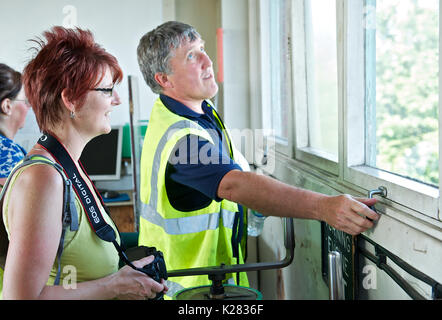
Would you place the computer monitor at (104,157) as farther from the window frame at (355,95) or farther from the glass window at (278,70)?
the window frame at (355,95)

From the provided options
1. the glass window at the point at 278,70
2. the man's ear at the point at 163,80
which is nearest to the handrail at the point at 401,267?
the man's ear at the point at 163,80

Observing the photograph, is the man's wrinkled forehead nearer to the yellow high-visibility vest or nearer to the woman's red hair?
the yellow high-visibility vest

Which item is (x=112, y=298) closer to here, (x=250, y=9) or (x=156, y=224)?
(x=156, y=224)

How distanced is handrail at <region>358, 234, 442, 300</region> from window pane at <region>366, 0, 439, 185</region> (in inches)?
7.1

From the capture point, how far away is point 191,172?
1299 millimetres

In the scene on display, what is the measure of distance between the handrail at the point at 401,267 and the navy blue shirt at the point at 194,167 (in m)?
0.38

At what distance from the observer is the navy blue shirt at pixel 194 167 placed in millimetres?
1260

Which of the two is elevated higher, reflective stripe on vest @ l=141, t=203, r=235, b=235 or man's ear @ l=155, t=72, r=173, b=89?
man's ear @ l=155, t=72, r=173, b=89

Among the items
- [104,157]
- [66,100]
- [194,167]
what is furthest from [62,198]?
[104,157]

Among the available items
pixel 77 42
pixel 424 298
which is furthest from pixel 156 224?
pixel 424 298

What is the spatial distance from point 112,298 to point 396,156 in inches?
30.0

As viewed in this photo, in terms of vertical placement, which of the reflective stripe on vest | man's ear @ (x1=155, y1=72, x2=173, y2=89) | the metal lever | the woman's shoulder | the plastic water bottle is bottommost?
the plastic water bottle

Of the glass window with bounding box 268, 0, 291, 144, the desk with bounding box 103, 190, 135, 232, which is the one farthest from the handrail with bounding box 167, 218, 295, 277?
the desk with bounding box 103, 190, 135, 232

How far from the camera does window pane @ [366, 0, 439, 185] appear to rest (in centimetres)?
110
